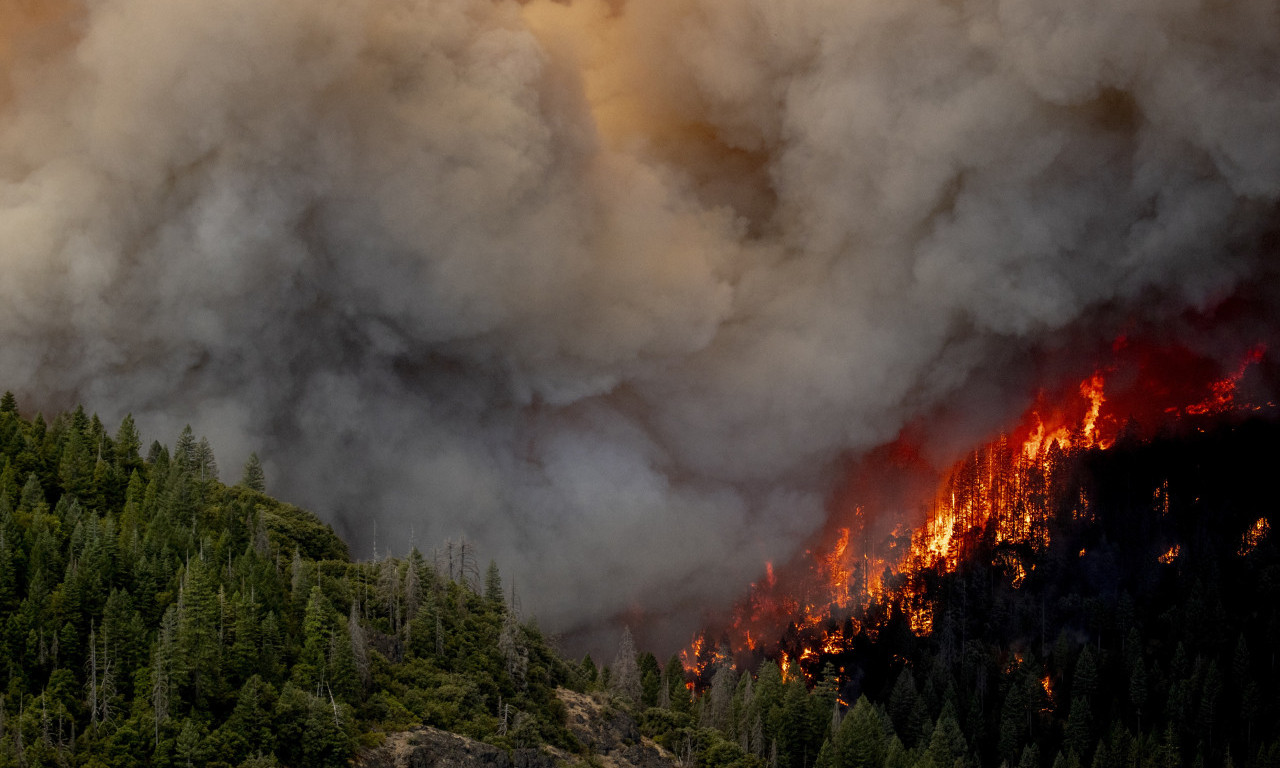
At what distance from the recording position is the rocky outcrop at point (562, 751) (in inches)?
5236

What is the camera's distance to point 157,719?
120562 millimetres

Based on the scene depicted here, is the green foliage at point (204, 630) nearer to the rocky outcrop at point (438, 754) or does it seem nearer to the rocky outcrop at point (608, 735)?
the rocky outcrop at point (438, 754)


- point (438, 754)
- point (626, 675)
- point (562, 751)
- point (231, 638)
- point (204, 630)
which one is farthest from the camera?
point (626, 675)

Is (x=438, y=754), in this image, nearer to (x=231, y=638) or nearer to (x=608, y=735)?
(x=231, y=638)

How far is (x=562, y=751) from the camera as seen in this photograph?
14625 centimetres

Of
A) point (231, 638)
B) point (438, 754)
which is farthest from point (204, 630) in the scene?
point (438, 754)

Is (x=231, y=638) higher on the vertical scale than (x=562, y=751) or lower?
higher

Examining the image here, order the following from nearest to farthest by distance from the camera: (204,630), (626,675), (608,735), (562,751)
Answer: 1. (204,630)
2. (562,751)
3. (608,735)
4. (626,675)

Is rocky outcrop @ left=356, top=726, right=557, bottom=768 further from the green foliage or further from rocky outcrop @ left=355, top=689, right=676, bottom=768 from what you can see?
the green foliage

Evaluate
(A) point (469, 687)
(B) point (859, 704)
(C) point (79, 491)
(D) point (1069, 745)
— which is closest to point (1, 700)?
(C) point (79, 491)

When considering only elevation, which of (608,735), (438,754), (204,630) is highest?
(204,630)

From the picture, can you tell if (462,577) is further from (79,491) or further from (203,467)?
(79,491)

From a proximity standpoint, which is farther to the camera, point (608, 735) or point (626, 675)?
point (626, 675)

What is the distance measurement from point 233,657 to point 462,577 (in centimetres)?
4276
